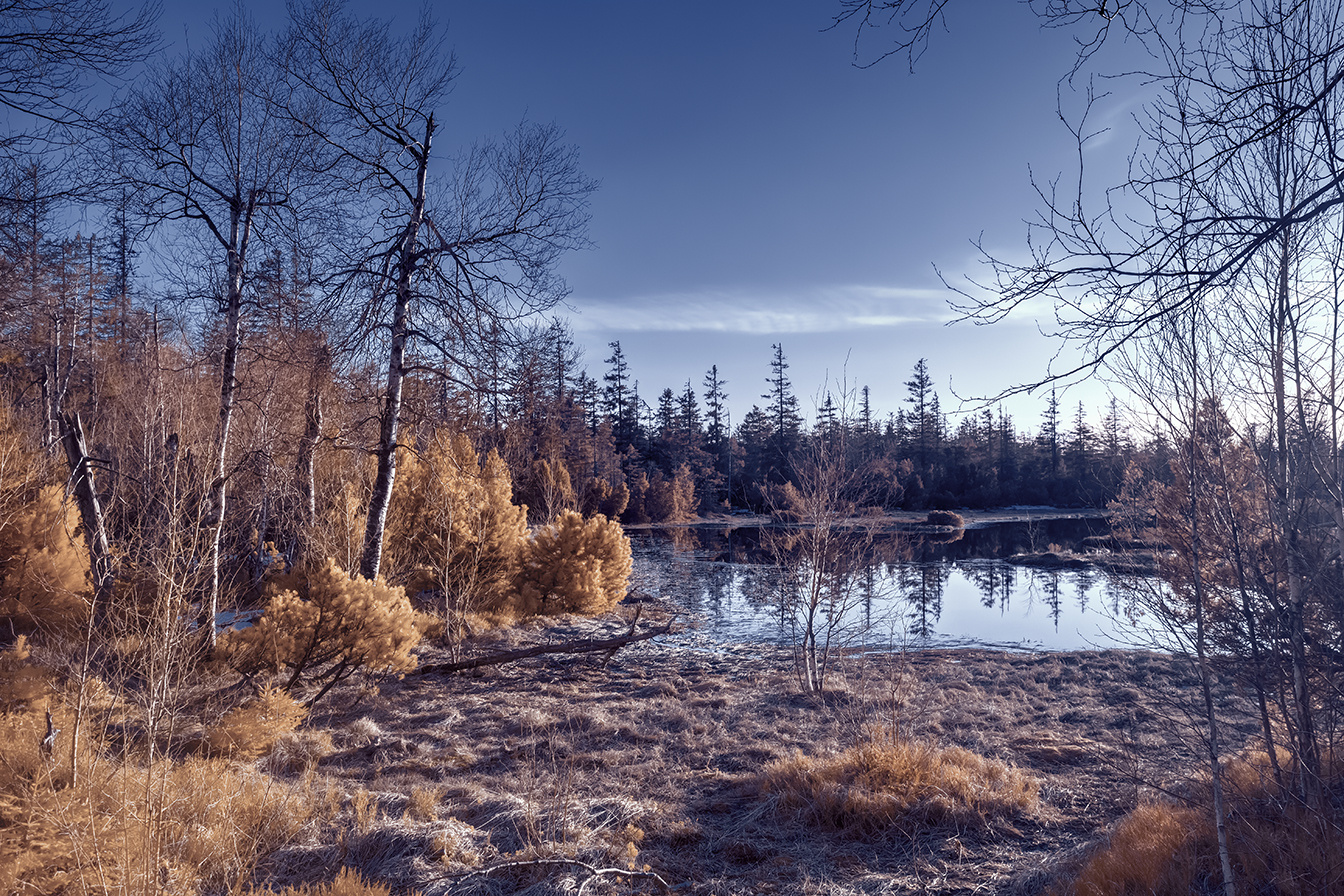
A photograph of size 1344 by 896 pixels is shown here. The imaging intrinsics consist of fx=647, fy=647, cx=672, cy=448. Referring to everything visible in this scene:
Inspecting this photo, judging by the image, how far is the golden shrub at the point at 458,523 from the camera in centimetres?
1202

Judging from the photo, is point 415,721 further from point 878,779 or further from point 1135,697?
point 1135,697

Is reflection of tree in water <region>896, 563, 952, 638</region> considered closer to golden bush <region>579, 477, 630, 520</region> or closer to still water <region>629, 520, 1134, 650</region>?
still water <region>629, 520, 1134, 650</region>

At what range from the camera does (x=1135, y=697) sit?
9.85 m

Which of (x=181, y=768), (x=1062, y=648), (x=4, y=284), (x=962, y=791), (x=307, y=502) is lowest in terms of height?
(x=1062, y=648)

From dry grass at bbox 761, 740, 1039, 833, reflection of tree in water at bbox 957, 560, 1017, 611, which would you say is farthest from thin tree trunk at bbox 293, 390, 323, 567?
reflection of tree in water at bbox 957, 560, 1017, 611

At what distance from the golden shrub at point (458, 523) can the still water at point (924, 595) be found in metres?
4.94

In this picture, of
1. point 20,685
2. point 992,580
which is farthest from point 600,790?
point 992,580

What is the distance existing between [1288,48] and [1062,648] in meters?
13.8

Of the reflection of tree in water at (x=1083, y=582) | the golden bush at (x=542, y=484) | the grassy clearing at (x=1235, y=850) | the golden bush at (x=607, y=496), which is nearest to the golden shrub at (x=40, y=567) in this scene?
the grassy clearing at (x=1235, y=850)

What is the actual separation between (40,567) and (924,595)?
19.8 metres

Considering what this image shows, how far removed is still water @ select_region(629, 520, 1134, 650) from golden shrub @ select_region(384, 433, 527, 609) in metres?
4.94

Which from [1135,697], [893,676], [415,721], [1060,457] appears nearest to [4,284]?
[415,721]

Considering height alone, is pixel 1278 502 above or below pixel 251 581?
above

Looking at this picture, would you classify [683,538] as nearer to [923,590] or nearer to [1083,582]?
[923,590]
